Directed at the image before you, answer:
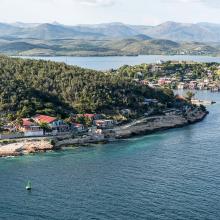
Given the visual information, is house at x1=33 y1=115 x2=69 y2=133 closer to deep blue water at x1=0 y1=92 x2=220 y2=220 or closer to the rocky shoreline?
the rocky shoreline

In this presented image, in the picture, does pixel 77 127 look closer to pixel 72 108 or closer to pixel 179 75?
pixel 72 108

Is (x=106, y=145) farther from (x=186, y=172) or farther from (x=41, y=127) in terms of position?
(x=186, y=172)

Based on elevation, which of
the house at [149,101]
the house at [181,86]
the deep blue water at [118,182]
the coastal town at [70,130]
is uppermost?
the house at [149,101]

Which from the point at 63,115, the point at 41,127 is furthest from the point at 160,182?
the point at 63,115

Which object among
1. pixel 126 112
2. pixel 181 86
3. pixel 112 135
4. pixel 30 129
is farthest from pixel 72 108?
pixel 181 86

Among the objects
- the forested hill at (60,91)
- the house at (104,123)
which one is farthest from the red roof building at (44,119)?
the house at (104,123)

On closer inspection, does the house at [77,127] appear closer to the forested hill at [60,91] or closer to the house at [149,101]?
the forested hill at [60,91]
